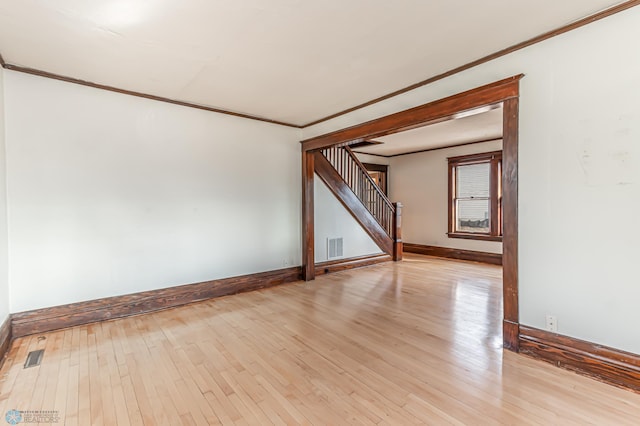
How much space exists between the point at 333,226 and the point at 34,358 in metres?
4.38

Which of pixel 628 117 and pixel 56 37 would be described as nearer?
pixel 628 117

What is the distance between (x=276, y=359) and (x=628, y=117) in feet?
10.4

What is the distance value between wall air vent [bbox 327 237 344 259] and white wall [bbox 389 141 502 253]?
2908mm

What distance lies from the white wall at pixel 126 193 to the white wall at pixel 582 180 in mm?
3450

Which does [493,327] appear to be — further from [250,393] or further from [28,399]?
[28,399]

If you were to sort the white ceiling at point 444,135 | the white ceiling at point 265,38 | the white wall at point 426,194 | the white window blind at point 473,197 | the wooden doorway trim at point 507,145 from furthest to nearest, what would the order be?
1. the white wall at point 426,194
2. the white window blind at point 473,197
3. the white ceiling at point 444,135
4. the wooden doorway trim at point 507,145
5. the white ceiling at point 265,38

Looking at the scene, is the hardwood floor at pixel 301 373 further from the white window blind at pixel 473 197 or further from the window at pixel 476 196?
the white window blind at pixel 473 197

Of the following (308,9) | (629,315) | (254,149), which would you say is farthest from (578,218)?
(254,149)

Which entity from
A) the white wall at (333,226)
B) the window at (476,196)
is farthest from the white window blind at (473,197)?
A: the white wall at (333,226)

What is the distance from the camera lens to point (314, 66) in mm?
2941

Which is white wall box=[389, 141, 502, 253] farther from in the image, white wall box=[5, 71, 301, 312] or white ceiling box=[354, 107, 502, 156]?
white wall box=[5, 71, 301, 312]

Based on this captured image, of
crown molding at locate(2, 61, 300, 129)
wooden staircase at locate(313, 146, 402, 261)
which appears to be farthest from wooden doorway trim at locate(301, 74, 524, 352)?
wooden staircase at locate(313, 146, 402, 261)

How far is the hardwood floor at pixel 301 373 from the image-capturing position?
6.06 ft

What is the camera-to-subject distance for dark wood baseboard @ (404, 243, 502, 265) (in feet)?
21.0
